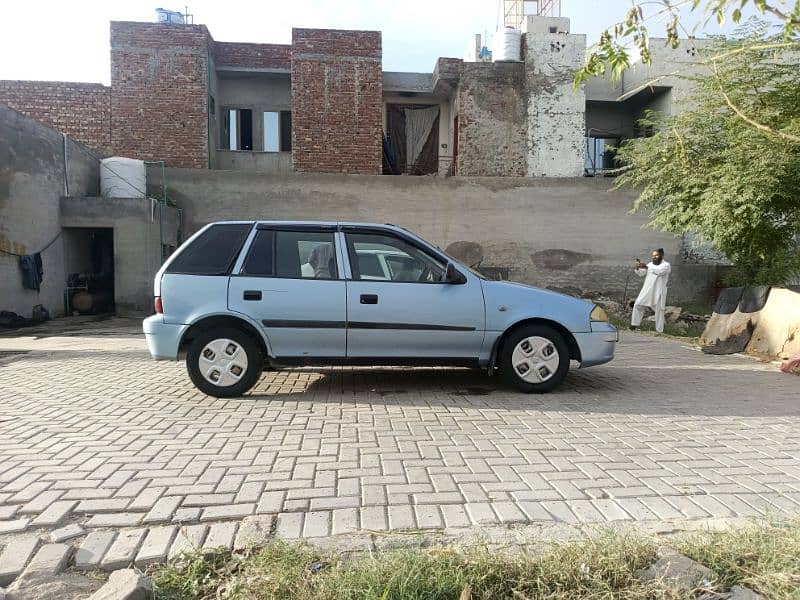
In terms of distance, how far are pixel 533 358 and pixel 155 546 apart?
4.16 m

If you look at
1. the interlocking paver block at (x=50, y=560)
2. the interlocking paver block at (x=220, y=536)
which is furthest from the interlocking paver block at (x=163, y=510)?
the interlocking paver block at (x=50, y=560)

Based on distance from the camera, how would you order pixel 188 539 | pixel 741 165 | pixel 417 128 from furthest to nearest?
pixel 417 128, pixel 741 165, pixel 188 539

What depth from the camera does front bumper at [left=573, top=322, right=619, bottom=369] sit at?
6000 mm

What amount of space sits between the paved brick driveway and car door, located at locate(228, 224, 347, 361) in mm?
602

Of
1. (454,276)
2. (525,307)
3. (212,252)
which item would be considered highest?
(212,252)

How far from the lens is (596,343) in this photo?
6.02m

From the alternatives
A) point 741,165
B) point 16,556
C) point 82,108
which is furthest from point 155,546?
point 82,108

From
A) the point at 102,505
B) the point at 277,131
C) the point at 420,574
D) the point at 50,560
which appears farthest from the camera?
the point at 277,131

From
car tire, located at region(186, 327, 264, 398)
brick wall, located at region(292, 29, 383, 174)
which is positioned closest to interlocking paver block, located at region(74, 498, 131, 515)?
car tire, located at region(186, 327, 264, 398)

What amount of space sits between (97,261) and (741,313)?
15.0m

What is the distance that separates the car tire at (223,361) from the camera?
5.73 meters

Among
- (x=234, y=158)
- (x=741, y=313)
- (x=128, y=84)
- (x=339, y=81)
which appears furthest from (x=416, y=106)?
(x=741, y=313)

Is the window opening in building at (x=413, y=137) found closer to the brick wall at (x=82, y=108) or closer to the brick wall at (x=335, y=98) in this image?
the brick wall at (x=335, y=98)

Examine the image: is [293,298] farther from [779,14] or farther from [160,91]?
[160,91]
